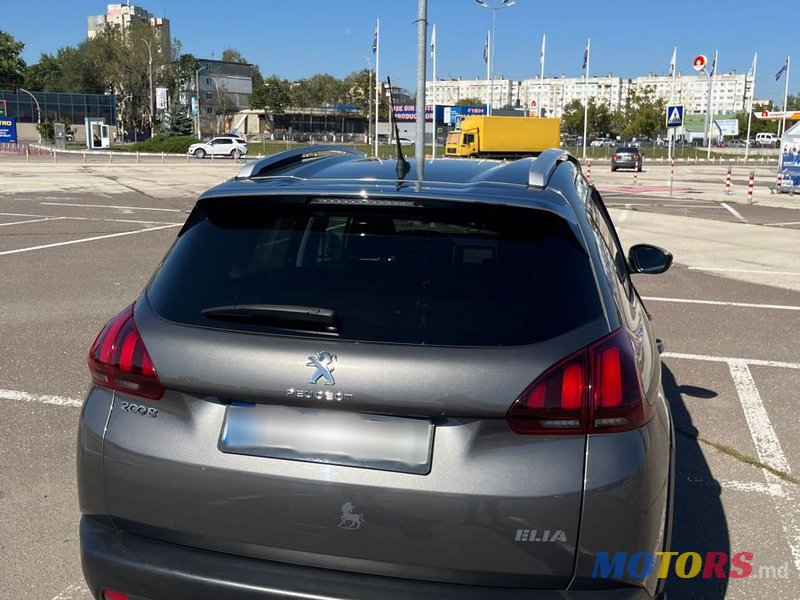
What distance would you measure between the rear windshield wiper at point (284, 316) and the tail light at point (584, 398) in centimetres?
57

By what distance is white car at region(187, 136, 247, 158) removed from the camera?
5453 centimetres

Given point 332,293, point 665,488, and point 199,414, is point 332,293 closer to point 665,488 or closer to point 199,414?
point 199,414

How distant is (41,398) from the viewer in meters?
5.07

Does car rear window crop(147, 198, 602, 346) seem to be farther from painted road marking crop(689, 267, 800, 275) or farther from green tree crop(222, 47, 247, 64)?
green tree crop(222, 47, 247, 64)

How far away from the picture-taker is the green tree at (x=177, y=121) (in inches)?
3307

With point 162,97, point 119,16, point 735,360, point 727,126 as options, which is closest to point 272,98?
point 162,97

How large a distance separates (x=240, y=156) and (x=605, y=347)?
54729 mm

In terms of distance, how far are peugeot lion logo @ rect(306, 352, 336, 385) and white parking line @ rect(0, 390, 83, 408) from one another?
3.43 m

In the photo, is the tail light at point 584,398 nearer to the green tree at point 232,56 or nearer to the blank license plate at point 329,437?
the blank license plate at point 329,437

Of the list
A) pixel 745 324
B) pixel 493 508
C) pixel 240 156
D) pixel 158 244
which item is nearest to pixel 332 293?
pixel 493 508

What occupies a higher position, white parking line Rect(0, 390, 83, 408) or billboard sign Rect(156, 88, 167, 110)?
billboard sign Rect(156, 88, 167, 110)

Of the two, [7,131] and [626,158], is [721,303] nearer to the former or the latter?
[626,158]

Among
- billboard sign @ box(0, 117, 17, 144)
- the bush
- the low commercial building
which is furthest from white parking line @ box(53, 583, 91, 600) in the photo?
the low commercial building

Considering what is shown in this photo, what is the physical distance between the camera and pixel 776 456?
14.3ft
